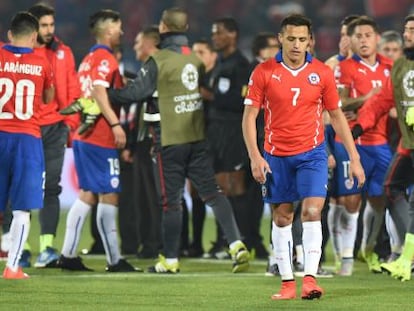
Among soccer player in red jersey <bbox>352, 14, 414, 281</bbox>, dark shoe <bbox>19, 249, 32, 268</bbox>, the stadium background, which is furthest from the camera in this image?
the stadium background

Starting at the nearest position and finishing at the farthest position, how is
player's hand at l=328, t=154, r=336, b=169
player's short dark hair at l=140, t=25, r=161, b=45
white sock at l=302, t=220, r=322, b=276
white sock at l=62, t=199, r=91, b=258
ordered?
white sock at l=302, t=220, r=322, b=276
player's hand at l=328, t=154, r=336, b=169
white sock at l=62, t=199, r=91, b=258
player's short dark hair at l=140, t=25, r=161, b=45

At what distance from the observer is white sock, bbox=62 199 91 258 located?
36.2 feet

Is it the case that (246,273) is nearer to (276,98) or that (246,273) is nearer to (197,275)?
(197,275)

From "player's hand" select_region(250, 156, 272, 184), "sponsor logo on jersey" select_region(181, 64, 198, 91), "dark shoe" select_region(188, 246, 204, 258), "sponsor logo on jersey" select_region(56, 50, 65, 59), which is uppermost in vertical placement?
"sponsor logo on jersey" select_region(56, 50, 65, 59)

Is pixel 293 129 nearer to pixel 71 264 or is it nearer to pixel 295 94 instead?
pixel 295 94

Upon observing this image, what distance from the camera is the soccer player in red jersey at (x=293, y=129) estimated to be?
880cm

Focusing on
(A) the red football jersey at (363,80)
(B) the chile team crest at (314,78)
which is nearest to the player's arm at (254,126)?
(B) the chile team crest at (314,78)

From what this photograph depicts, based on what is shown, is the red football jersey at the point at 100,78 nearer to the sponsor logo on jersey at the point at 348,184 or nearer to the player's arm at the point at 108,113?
the player's arm at the point at 108,113

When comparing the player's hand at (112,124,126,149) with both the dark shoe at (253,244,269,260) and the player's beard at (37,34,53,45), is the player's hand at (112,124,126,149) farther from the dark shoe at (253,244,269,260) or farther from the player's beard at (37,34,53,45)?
the dark shoe at (253,244,269,260)

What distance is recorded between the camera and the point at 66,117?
11.6 metres

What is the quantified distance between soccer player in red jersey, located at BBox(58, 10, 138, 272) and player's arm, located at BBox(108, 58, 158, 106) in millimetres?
103

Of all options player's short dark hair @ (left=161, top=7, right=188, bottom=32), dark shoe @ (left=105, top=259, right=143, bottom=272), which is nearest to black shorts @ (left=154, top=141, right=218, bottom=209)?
dark shoe @ (left=105, top=259, right=143, bottom=272)

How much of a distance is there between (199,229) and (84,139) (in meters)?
2.44

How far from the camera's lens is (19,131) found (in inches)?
393
